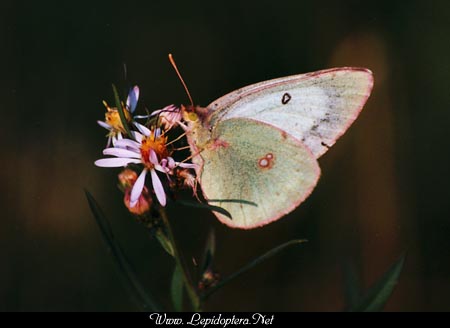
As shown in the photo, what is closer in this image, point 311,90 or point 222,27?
point 311,90

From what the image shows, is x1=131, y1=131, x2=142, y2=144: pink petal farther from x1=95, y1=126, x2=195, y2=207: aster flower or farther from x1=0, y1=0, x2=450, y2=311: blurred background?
x1=0, y1=0, x2=450, y2=311: blurred background

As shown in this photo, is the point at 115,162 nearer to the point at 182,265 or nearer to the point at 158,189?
the point at 158,189

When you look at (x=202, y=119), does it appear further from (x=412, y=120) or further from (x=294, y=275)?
(x=412, y=120)

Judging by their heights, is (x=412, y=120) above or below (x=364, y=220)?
above

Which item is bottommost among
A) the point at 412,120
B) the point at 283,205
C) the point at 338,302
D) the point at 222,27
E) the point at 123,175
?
the point at 338,302

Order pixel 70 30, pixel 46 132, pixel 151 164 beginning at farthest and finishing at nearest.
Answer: pixel 70 30
pixel 46 132
pixel 151 164

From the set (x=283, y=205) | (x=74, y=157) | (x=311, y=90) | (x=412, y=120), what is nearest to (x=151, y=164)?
(x=283, y=205)
